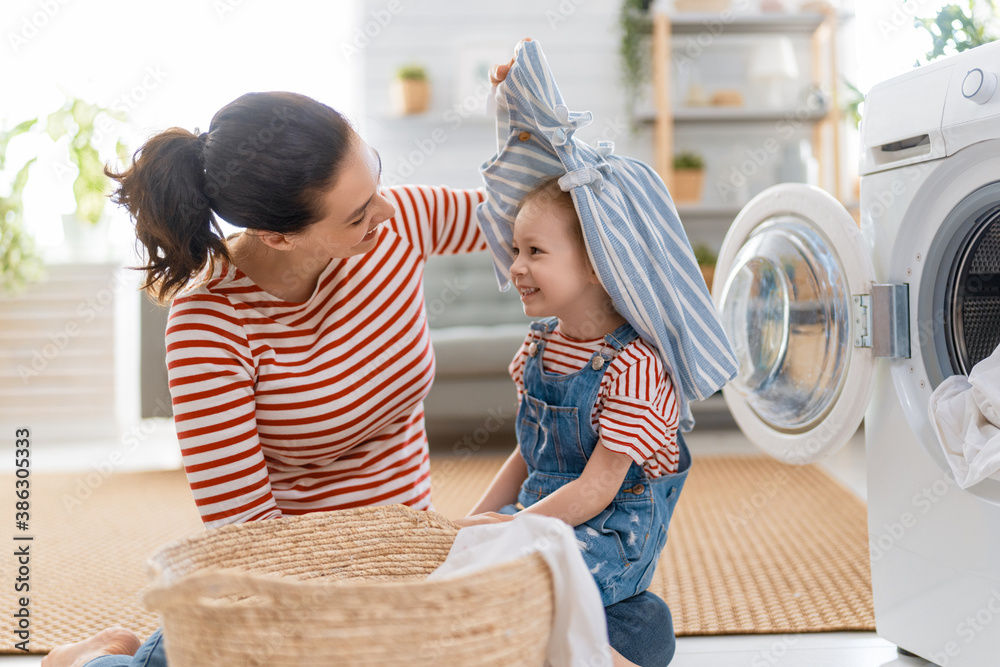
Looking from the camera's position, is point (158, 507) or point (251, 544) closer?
point (251, 544)

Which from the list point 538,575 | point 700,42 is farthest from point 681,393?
point 700,42

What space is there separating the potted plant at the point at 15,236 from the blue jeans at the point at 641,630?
3.21 m

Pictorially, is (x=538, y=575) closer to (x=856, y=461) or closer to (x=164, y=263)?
(x=164, y=263)

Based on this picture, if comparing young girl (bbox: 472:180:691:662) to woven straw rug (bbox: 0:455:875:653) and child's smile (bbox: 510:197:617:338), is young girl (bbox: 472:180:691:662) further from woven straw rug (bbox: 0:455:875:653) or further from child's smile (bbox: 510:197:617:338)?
woven straw rug (bbox: 0:455:875:653)

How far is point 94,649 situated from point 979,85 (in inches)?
52.7

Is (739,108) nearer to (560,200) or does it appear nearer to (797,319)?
(797,319)

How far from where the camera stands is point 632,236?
1029 mm

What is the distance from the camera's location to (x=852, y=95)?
11.8 ft

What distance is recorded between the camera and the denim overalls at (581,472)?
100cm

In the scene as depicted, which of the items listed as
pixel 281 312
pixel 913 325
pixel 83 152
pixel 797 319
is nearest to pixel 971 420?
pixel 913 325

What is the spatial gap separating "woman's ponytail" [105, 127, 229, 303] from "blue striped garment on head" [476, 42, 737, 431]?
0.42 m

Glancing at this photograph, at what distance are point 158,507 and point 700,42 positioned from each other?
304 centimetres

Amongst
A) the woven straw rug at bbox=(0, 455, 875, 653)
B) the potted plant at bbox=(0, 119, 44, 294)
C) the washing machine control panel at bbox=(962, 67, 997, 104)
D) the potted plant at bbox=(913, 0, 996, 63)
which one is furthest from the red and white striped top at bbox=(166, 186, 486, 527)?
the potted plant at bbox=(0, 119, 44, 294)

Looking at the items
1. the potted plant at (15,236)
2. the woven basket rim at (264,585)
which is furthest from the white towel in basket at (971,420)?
the potted plant at (15,236)
